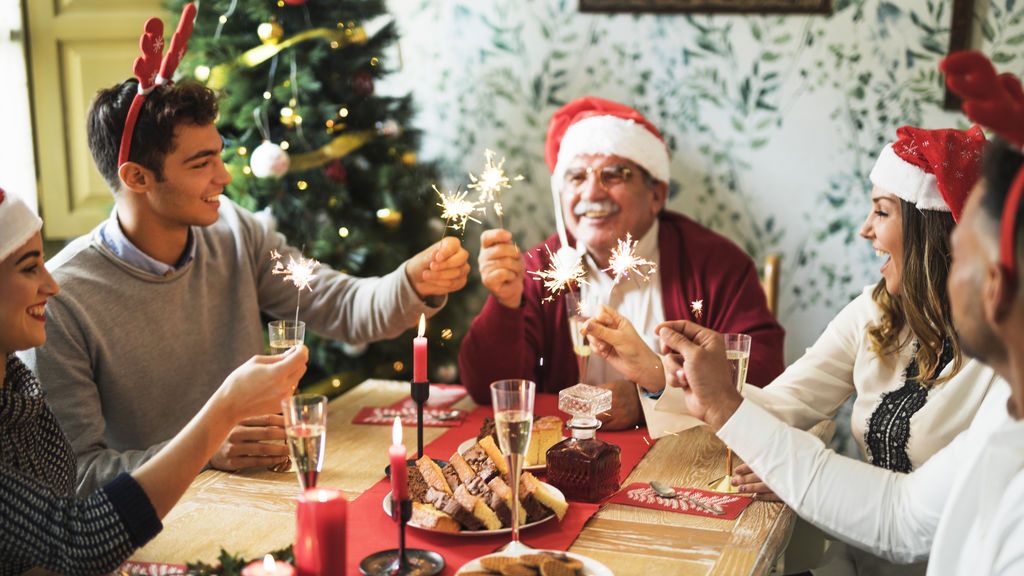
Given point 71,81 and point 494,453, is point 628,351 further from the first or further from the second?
point 71,81

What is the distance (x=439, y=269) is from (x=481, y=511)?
2.93ft

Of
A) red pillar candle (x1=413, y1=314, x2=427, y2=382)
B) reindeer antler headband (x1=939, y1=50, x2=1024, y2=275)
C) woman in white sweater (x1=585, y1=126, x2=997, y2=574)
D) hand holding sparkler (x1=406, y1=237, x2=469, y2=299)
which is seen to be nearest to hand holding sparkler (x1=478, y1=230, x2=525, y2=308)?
hand holding sparkler (x1=406, y1=237, x2=469, y2=299)

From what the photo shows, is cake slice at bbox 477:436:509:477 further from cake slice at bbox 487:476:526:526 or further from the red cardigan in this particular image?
→ the red cardigan

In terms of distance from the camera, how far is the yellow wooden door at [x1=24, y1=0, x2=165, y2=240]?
3467 mm

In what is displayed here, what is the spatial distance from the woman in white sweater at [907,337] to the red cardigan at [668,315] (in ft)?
1.40

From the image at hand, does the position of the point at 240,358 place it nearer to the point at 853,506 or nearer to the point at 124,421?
the point at 124,421

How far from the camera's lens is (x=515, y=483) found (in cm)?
157

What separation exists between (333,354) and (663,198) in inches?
51.7

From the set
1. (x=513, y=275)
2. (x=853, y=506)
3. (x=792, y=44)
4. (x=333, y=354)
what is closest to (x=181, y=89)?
(x=513, y=275)

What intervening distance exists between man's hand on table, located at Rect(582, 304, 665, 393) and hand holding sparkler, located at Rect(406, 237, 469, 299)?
42 centimetres

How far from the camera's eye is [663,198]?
2959 mm

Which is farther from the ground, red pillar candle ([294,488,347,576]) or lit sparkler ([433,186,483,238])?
lit sparkler ([433,186,483,238])

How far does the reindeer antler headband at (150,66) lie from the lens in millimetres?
2203

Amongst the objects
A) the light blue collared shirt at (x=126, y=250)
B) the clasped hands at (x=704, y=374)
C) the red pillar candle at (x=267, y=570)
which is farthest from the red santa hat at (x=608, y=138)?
the red pillar candle at (x=267, y=570)
